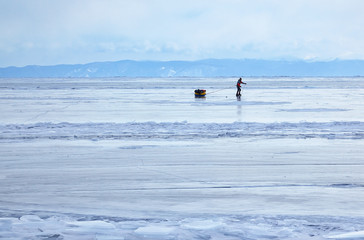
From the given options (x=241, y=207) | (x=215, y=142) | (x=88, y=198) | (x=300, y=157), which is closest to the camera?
(x=241, y=207)

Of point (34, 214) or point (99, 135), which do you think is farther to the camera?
point (99, 135)

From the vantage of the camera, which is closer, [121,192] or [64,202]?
[64,202]

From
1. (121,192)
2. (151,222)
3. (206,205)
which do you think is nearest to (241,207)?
(206,205)

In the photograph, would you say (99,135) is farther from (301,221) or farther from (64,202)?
(301,221)

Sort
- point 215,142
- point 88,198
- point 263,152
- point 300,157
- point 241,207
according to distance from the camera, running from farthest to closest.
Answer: point 215,142, point 263,152, point 300,157, point 88,198, point 241,207

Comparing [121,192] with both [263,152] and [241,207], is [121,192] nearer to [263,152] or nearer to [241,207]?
[241,207]

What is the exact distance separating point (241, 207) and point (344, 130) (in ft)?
30.7

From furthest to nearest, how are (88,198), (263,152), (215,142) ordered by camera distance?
(215,142) < (263,152) < (88,198)

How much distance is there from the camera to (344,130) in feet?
48.4

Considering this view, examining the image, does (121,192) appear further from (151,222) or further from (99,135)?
(99,135)

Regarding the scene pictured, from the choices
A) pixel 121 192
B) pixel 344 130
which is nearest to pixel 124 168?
pixel 121 192

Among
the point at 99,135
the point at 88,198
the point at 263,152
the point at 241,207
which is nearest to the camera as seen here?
the point at 241,207

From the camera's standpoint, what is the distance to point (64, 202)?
6848 millimetres

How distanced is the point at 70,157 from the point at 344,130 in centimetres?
900
